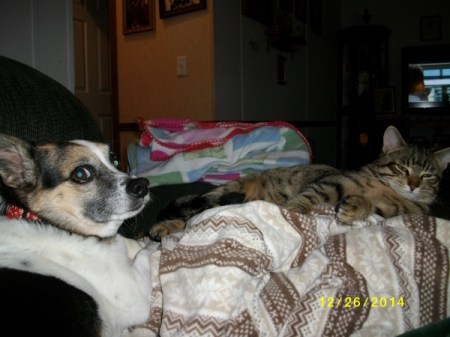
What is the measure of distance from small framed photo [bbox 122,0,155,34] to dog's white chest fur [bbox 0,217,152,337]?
9.50ft

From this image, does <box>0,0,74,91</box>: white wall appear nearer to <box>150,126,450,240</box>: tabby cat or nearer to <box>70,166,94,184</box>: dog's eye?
<box>70,166,94,184</box>: dog's eye

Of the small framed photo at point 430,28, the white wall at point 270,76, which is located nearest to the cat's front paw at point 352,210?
the white wall at point 270,76

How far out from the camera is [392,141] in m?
1.81

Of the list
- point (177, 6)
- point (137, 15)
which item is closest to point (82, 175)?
point (177, 6)

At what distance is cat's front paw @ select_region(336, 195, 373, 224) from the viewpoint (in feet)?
4.14

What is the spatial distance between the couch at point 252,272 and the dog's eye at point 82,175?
9.2 inches

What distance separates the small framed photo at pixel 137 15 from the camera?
11.5 feet

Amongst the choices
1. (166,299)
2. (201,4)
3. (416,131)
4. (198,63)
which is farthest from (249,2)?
(416,131)

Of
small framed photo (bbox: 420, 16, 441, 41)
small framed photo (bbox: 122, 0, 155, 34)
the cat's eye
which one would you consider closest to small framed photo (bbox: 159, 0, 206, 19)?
small framed photo (bbox: 122, 0, 155, 34)

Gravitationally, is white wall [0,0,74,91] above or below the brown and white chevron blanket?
above

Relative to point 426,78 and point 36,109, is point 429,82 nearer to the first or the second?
point 426,78

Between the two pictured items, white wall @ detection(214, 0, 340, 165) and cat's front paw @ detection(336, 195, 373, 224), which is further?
white wall @ detection(214, 0, 340, 165)

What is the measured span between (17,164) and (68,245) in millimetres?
300

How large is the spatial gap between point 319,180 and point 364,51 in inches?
187
